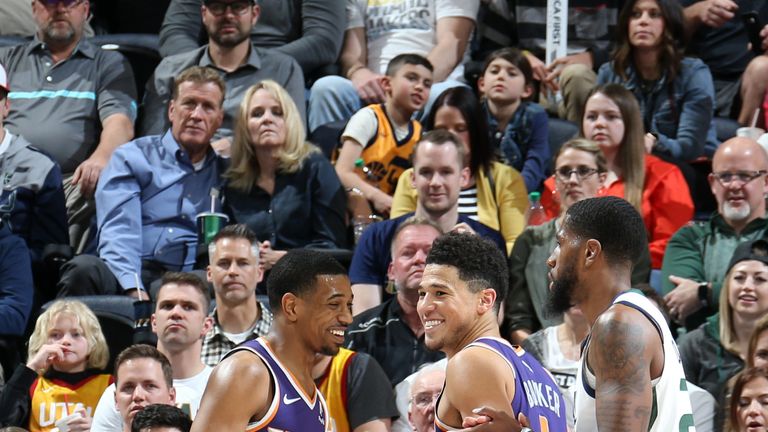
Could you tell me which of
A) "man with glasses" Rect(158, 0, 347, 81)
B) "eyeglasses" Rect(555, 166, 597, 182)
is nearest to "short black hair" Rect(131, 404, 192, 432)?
"eyeglasses" Rect(555, 166, 597, 182)

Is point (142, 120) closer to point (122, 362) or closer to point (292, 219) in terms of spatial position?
point (292, 219)

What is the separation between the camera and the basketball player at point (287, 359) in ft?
16.8

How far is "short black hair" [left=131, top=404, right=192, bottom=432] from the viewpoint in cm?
593

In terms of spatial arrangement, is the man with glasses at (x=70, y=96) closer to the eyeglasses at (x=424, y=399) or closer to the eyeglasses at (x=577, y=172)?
the eyeglasses at (x=577, y=172)

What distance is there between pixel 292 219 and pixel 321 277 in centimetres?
256

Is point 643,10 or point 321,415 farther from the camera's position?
point 643,10

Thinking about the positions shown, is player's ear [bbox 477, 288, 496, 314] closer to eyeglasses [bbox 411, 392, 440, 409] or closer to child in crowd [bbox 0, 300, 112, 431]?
eyeglasses [bbox 411, 392, 440, 409]

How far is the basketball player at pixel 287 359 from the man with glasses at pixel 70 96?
11.5 feet

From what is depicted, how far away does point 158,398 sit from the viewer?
644 cm

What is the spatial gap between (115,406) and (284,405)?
64.9 inches

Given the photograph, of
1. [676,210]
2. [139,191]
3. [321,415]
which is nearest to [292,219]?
[139,191]

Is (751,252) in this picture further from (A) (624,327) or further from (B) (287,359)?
(A) (624,327)

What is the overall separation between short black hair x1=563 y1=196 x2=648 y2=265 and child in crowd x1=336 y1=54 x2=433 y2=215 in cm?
415

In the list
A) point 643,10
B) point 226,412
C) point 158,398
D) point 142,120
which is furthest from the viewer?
point 142,120
